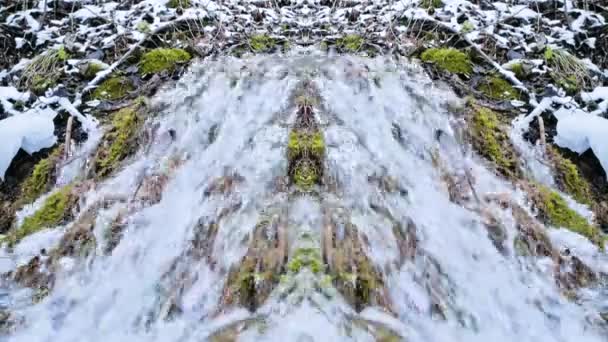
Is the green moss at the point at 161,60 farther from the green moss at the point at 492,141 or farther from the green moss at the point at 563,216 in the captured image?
the green moss at the point at 563,216

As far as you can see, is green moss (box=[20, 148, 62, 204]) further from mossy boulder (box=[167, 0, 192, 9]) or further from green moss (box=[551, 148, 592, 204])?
green moss (box=[551, 148, 592, 204])

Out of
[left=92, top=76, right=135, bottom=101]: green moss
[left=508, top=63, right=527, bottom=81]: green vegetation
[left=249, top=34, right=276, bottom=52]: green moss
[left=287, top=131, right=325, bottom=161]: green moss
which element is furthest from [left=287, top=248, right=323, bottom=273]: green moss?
[left=508, top=63, right=527, bottom=81]: green vegetation

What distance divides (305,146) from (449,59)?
2232mm

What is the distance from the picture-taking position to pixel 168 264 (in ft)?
10.9

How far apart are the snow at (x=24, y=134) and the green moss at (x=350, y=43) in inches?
95.9

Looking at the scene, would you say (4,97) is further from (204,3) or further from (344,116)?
(344,116)

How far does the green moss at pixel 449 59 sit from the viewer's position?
5.32m

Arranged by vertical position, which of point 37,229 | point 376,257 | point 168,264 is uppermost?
point 376,257

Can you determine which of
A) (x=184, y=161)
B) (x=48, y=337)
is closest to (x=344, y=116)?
(x=184, y=161)

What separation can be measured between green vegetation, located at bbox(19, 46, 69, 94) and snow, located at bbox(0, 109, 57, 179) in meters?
0.48

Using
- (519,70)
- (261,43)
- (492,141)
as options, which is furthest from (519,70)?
(261,43)

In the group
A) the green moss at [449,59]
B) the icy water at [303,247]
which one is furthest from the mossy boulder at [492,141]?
the green moss at [449,59]

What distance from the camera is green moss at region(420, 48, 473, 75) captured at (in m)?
5.32

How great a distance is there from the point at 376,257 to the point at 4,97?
3.29 metres
